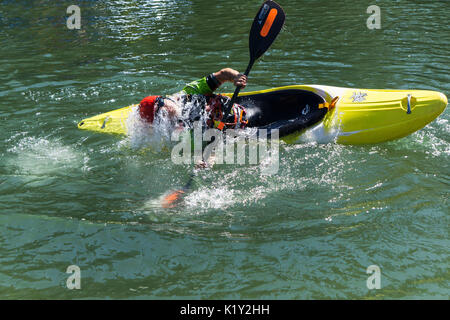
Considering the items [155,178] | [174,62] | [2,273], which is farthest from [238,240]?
[174,62]

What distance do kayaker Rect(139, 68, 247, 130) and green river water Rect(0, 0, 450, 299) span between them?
0.56 meters

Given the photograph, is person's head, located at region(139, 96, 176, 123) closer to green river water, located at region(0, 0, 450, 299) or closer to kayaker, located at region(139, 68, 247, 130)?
kayaker, located at region(139, 68, 247, 130)

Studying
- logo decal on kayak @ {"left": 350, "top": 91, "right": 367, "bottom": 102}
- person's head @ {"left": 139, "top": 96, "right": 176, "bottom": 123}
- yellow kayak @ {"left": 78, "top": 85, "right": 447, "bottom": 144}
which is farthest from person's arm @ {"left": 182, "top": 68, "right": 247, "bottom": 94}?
logo decal on kayak @ {"left": 350, "top": 91, "right": 367, "bottom": 102}

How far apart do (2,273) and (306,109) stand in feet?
11.5

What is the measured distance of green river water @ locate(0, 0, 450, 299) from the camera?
3.33m

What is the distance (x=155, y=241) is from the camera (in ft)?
12.4

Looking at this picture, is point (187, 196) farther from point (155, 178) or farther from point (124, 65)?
point (124, 65)

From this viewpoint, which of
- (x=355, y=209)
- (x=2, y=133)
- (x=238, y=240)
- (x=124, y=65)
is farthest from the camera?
(x=124, y=65)

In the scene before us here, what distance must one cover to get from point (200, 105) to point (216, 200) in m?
1.10
